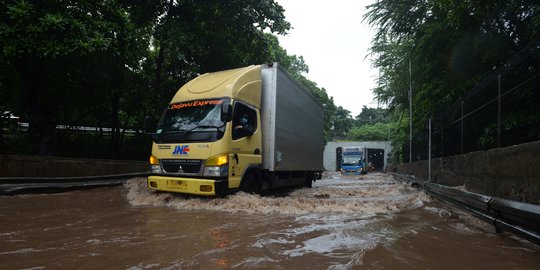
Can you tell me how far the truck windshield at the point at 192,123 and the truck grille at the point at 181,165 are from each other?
43 cm

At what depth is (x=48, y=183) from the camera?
9148 millimetres

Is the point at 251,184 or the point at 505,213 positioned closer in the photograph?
the point at 505,213

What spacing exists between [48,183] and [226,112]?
534 centimetres

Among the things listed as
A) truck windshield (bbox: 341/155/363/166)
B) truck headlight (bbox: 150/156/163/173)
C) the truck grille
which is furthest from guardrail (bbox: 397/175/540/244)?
truck windshield (bbox: 341/155/363/166)

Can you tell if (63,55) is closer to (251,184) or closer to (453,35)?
(251,184)

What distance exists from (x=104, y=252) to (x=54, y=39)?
780 cm

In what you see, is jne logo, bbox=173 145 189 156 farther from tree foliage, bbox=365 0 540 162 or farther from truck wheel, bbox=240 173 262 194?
tree foliage, bbox=365 0 540 162

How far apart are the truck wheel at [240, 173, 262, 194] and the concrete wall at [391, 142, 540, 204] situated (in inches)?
185

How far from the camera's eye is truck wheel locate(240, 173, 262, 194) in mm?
8125

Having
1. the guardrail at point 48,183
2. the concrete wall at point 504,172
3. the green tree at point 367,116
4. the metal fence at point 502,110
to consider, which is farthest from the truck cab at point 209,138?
the green tree at point 367,116

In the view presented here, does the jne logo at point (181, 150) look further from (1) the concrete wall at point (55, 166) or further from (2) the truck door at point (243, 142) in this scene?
(1) the concrete wall at point (55, 166)

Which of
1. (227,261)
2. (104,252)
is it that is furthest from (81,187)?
(227,261)

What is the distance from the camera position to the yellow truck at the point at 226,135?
7.34 metres

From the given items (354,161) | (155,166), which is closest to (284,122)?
(155,166)
